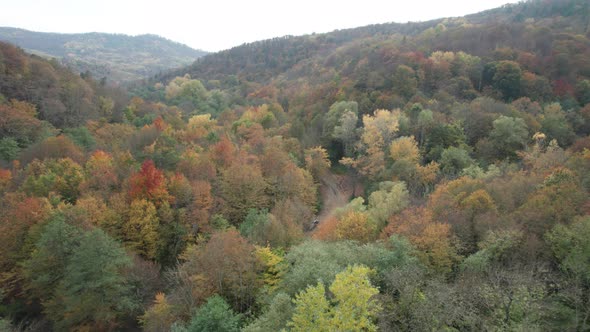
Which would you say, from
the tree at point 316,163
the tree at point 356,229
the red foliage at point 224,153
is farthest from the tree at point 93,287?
the tree at point 316,163

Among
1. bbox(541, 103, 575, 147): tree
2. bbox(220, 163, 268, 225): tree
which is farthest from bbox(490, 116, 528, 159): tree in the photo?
bbox(220, 163, 268, 225): tree

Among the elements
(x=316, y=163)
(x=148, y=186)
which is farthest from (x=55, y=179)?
(x=316, y=163)

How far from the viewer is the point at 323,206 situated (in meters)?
46.2

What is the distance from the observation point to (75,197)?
3356 cm

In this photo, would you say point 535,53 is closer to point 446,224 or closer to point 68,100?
point 446,224

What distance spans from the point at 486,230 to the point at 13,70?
68.2 metres

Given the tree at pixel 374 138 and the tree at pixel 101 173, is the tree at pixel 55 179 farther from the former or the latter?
the tree at pixel 374 138

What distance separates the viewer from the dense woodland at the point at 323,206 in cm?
1675

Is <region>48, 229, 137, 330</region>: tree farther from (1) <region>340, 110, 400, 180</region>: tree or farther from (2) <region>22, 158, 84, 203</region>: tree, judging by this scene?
(1) <region>340, 110, 400, 180</region>: tree

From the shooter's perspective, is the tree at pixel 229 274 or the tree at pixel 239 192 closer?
the tree at pixel 229 274

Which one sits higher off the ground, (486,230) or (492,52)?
(492,52)

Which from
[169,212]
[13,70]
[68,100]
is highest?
[13,70]

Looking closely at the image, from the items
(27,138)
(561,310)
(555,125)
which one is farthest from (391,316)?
(27,138)

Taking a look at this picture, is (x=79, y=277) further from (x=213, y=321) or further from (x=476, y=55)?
(x=476, y=55)
